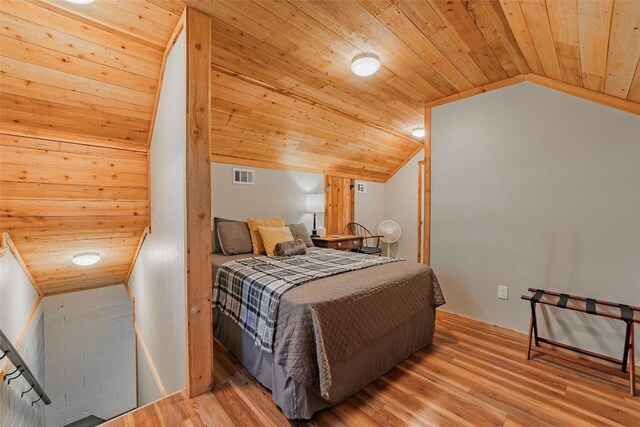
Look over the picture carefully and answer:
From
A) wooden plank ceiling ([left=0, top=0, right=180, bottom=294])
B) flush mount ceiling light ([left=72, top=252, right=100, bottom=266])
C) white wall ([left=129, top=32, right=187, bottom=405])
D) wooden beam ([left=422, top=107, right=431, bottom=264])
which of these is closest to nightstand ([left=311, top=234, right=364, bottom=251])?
wooden beam ([left=422, top=107, right=431, bottom=264])

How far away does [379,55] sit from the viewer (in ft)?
7.37

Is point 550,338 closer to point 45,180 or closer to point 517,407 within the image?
point 517,407

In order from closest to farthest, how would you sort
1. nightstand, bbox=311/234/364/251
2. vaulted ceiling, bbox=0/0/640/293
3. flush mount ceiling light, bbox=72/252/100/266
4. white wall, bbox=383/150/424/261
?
vaulted ceiling, bbox=0/0/640/293
flush mount ceiling light, bbox=72/252/100/266
nightstand, bbox=311/234/364/251
white wall, bbox=383/150/424/261

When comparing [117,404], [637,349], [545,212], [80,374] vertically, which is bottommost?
[117,404]

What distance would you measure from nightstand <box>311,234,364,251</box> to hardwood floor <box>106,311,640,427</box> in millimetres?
1918

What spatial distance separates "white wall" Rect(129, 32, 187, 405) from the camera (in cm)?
183

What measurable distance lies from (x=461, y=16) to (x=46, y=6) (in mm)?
2493

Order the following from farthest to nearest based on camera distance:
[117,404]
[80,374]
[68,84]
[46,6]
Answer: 1. [117,404]
2. [80,374]
3. [68,84]
4. [46,6]

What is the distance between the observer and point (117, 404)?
3977 mm

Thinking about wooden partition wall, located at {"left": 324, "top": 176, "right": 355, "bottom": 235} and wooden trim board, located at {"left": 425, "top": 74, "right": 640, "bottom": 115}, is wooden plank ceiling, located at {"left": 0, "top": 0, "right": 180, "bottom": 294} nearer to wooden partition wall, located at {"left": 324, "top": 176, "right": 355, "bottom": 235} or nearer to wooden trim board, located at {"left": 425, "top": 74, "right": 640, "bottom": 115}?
wooden partition wall, located at {"left": 324, "top": 176, "right": 355, "bottom": 235}

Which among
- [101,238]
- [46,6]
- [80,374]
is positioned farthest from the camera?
[80,374]

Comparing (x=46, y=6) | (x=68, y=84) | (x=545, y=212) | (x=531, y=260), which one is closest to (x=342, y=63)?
(x=46, y=6)

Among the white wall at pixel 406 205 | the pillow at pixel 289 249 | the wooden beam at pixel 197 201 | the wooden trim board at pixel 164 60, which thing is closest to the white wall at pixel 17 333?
the wooden beam at pixel 197 201

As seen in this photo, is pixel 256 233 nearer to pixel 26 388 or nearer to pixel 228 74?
pixel 228 74
